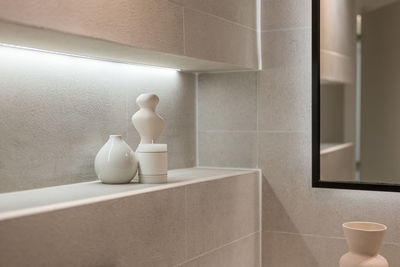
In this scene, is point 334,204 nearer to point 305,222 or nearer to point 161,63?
point 305,222

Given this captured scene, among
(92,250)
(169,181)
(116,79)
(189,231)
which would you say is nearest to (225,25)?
(116,79)

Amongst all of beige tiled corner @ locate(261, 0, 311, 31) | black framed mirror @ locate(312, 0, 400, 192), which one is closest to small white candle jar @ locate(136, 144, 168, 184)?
black framed mirror @ locate(312, 0, 400, 192)

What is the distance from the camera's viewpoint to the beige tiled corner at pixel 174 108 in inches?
83.5

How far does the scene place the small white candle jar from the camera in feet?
6.06

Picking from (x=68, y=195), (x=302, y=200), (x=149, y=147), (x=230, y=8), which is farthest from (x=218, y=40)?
(x=68, y=195)

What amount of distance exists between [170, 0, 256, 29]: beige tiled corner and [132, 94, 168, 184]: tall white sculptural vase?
376 mm

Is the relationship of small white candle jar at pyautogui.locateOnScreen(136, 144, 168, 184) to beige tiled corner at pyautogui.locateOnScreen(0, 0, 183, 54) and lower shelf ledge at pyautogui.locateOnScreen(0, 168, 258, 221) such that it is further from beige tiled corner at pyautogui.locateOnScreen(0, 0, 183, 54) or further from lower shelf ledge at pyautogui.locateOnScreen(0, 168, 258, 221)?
beige tiled corner at pyautogui.locateOnScreen(0, 0, 183, 54)

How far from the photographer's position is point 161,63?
2.12 meters

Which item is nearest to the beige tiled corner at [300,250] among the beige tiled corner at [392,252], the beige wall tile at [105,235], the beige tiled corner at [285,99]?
the beige tiled corner at [392,252]

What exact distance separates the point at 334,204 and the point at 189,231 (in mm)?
730

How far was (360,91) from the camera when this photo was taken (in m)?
2.21

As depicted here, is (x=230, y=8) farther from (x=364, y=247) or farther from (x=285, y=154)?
(x=364, y=247)

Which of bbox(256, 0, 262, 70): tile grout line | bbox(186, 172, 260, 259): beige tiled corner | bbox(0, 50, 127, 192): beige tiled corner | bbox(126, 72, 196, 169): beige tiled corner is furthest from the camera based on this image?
bbox(256, 0, 262, 70): tile grout line

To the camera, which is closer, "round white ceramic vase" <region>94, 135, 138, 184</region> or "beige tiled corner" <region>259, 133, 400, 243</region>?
"round white ceramic vase" <region>94, 135, 138, 184</region>
